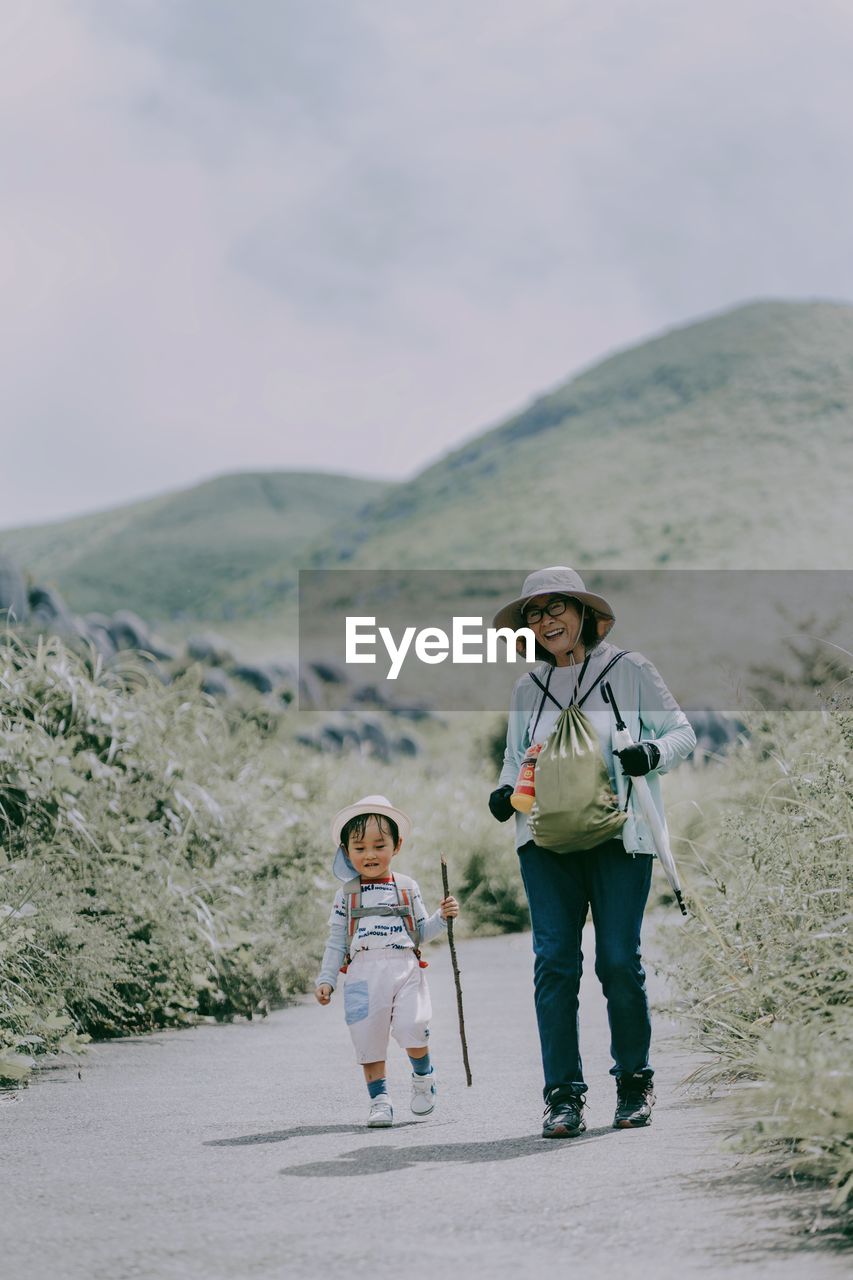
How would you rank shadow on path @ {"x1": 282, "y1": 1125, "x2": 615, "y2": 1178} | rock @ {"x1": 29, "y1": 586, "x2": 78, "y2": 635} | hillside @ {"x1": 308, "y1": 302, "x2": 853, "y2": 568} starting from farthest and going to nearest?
hillside @ {"x1": 308, "y1": 302, "x2": 853, "y2": 568} → rock @ {"x1": 29, "y1": 586, "x2": 78, "y2": 635} → shadow on path @ {"x1": 282, "y1": 1125, "x2": 615, "y2": 1178}

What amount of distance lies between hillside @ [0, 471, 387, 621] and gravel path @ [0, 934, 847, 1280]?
104 metres

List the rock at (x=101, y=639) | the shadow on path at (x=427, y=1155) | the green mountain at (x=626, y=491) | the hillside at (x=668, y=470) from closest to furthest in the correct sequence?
the shadow on path at (x=427, y=1155) < the rock at (x=101, y=639) < the hillside at (x=668, y=470) < the green mountain at (x=626, y=491)

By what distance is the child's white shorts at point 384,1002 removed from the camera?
21.9 feet

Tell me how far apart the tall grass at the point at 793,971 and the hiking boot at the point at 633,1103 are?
0.35 metres

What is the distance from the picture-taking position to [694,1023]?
7.58 meters

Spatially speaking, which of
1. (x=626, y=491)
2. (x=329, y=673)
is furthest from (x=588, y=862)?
(x=626, y=491)

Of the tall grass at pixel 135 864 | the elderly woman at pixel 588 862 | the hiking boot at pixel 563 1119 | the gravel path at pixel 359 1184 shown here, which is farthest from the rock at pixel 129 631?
the hiking boot at pixel 563 1119

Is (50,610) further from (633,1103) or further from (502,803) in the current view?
(633,1103)

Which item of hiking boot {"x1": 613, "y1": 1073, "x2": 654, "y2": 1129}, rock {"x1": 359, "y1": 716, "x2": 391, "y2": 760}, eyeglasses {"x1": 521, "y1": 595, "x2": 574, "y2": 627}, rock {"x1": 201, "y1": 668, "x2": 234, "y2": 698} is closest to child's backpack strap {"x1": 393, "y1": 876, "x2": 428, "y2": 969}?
hiking boot {"x1": 613, "y1": 1073, "x2": 654, "y2": 1129}

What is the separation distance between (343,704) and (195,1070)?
38322 mm

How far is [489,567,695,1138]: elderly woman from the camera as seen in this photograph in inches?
250

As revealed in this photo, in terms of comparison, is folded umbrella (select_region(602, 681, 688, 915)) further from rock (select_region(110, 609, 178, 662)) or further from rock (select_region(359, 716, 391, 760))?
rock (select_region(359, 716, 391, 760))

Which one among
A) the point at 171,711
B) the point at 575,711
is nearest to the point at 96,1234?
the point at 575,711

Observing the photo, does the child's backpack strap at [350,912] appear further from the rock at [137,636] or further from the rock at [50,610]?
the rock at [137,636]
